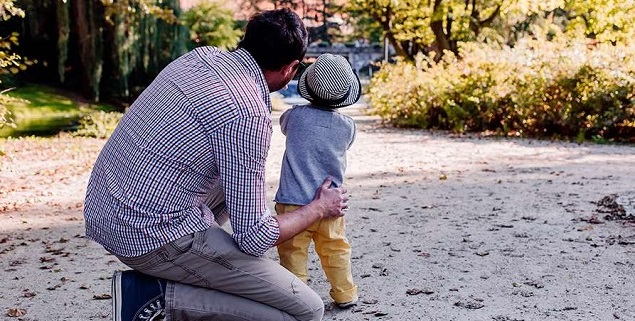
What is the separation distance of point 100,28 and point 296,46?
19955mm

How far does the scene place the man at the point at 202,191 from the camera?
2.59m

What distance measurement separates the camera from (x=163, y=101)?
2.63 metres

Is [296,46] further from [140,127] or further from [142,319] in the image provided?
[142,319]

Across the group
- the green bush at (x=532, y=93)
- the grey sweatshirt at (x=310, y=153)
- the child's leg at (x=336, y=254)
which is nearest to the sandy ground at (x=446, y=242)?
the child's leg at (x=336, y=254)

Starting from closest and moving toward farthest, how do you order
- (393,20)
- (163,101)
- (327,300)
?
1. (163,101)
2. (327,300)
3. (393,20)

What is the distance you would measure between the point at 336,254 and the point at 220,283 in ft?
4.29

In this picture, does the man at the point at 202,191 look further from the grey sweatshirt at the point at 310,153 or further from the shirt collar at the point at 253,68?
the grey sweatshirt at the point at 310,153

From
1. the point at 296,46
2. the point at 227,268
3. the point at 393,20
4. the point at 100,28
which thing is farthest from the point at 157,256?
the point at 393,20

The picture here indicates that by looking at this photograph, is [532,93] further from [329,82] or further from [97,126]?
[329,82]

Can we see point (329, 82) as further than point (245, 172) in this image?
Yes

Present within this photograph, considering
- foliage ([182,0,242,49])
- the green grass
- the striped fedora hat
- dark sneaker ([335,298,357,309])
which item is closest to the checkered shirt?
the striped fedora hat

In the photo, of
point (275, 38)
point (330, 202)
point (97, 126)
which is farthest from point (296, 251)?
point (97, 126)

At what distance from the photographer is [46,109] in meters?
22.7

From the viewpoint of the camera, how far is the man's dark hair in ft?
8.87
